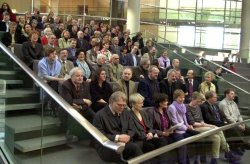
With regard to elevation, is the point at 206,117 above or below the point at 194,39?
below

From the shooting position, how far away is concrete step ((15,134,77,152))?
352cm

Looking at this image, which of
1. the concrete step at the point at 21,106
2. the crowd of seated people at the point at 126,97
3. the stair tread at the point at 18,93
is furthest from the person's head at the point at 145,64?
the concrete step at the point at 21,106

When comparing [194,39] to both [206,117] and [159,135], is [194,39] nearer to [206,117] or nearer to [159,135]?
[206,117]

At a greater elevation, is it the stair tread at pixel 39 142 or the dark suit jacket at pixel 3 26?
the dark suit jacket at pixel 3 26

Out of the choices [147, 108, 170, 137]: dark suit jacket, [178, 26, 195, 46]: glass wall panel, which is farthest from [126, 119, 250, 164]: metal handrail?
[178, 26, 195, 46]: glass wall panel

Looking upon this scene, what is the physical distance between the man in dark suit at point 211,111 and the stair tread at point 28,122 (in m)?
3.93

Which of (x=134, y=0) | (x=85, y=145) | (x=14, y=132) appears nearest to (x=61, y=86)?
(x=14, y=132)

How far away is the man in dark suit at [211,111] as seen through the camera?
23.2ft

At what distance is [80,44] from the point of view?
10.1 m

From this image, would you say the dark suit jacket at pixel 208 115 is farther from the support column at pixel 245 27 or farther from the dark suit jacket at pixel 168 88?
the support column at pixel 245 27

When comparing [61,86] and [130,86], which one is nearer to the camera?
[61,86]

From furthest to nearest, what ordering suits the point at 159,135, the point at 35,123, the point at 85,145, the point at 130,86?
the point at 130,86 → the point at 159,135 → the point at 35,123 → the point at 85,145

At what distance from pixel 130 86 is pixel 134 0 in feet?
34.5

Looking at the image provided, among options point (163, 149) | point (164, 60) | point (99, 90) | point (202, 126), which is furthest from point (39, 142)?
point (164, 60)
